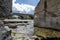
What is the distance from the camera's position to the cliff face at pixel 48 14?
1.75 metres

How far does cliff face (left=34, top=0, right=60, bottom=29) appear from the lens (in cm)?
175

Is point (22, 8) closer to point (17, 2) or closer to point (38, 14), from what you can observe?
point (17, 2)

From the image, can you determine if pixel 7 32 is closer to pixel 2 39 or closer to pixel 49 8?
pixel 2 39

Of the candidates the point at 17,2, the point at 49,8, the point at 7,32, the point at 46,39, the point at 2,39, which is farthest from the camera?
the point at 17,2

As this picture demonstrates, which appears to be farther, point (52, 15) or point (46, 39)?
point (52, 15)

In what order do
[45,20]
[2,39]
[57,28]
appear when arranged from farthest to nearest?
[45,20], [57,28], [2,39]

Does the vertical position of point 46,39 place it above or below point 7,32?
below

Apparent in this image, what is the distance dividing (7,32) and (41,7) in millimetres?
1053

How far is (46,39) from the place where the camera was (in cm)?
147

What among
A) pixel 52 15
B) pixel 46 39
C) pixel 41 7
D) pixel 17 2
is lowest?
pixel 46 39

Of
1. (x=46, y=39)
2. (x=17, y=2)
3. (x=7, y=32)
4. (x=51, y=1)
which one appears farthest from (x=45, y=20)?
(x=17, y=2)

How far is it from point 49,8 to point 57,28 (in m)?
0.37

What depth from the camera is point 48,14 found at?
6.48 feet

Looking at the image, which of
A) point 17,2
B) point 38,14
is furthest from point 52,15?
point 17,2
